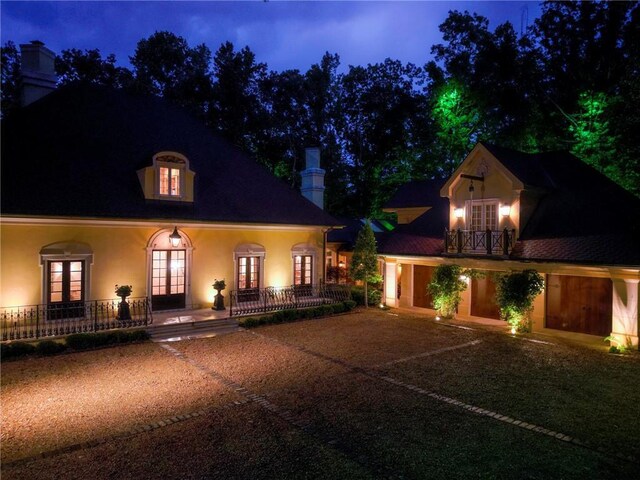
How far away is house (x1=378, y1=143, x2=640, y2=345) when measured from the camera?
1370 cm

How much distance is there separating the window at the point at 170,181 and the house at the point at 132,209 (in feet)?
0.13

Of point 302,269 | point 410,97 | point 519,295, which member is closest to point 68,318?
point 302,269

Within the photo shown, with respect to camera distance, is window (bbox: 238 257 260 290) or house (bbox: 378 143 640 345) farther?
window (bbox: 238 257 260 290)

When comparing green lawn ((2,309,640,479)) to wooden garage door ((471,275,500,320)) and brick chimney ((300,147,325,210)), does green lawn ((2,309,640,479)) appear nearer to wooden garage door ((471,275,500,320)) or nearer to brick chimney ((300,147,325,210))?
wooden garage door ((471,275,500,320))

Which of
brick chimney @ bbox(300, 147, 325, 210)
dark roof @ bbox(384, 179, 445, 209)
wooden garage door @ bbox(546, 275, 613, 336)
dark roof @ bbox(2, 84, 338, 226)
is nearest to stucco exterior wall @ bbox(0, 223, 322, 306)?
dark roof @ bbox(2, 84, 338, 226)

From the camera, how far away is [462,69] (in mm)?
30484

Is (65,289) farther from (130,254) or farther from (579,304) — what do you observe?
(579,304)

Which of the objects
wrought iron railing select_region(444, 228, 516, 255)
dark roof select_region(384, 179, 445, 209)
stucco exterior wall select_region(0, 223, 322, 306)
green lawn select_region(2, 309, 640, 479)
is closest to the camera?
green lawn select_region(2, 309, 640, 479)

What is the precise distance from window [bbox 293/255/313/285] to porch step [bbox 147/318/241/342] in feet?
15.8

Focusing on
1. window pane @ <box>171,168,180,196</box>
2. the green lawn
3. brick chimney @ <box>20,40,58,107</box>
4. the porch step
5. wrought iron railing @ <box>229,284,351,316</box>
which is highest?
brick chimney @ <box>20,40,58,107</box>

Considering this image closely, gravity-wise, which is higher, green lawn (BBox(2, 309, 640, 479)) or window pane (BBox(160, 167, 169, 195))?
window pane (BBox(160, 167, 169, 195))

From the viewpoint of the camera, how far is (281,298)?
61.2 ft

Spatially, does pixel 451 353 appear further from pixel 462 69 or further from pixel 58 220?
pixel 462 69

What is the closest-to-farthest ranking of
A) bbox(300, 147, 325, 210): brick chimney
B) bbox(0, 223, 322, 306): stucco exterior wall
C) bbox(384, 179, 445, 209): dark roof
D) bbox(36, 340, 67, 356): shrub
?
bbox(36, 340, 67, 356): shrub, bbox(0, 223, 322, 306): stucco exterior wall, bbox(300, 147, 325, 210): brick chimney, bbox(384, 179, 445, 209): dark roof
